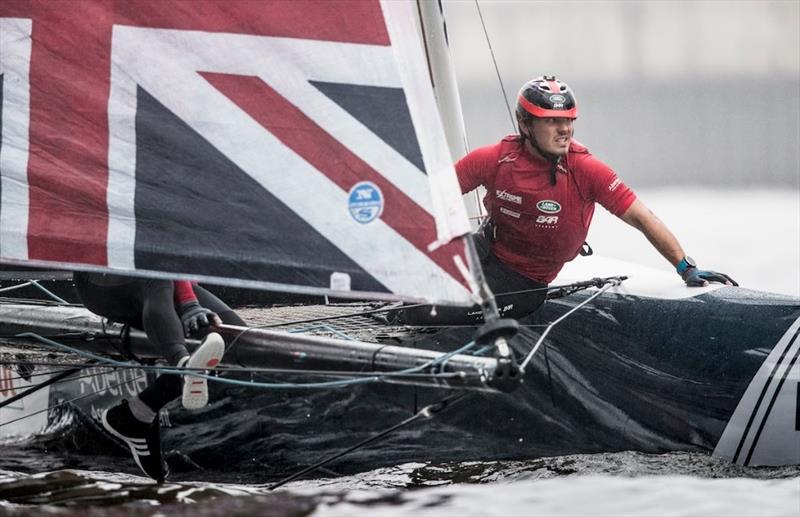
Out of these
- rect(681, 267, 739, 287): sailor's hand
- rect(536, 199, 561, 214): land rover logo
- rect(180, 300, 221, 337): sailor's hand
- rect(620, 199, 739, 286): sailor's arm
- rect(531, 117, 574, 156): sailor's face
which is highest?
rect(531, 117, 574, 156): sailor's face

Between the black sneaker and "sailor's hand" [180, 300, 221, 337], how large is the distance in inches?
14.9

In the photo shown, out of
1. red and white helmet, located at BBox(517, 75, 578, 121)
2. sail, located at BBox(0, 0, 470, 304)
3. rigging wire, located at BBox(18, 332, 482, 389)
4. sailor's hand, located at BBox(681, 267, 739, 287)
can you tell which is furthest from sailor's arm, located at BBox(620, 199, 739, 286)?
sail, located at BBox(0, 0, 470, 304)

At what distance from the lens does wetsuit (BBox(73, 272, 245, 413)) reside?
3051mm

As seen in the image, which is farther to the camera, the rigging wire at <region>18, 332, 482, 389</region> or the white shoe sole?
the white shoe sole

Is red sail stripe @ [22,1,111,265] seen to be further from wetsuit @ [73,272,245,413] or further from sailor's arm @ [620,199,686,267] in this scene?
sailor's arm @ [620,199,686,267]

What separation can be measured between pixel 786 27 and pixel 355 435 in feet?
15.2

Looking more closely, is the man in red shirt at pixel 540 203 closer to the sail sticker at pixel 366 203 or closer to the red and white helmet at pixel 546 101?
the red and white helmet at pixel 546 101

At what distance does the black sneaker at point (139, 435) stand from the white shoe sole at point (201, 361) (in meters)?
0.53

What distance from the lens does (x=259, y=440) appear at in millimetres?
4090

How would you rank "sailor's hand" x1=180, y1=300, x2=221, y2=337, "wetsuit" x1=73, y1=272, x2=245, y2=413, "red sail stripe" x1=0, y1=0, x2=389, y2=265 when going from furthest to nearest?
"sailor's hand" x1=180, y1=300, x2=221, y2=337, "wetsuit" x1=73, y1=272, x2=245, y2=413, "red sail stripe" x1=0, y1=0, x2=389, y2=265

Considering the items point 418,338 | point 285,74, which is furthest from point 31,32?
point 418,338

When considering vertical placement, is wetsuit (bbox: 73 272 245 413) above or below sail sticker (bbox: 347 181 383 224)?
below

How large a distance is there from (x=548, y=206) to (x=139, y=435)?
1.28 m

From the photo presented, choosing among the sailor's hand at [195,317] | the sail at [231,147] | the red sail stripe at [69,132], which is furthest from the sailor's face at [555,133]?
the red sail stripe at [69,132]
